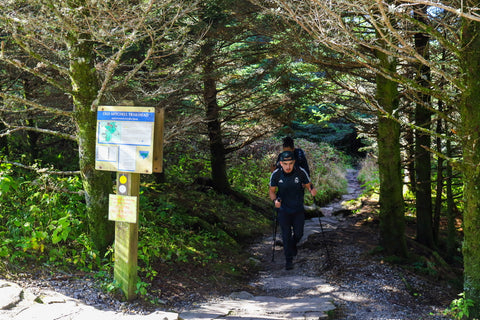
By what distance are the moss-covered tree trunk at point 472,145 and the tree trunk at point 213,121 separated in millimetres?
5060

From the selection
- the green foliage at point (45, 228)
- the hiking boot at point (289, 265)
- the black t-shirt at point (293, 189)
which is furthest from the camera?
the hiking boot at point (289, 265)

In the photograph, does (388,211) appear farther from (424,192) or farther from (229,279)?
(229,279)

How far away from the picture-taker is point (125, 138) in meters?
4.87

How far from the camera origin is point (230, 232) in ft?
Answer: 33.0

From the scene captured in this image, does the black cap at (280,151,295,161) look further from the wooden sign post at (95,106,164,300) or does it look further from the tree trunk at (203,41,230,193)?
the wooden sign post at (95,106,164,300)

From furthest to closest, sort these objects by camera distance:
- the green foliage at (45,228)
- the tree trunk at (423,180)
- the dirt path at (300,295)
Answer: the tree trunk at (423,180), the green foliage at (45,228), the dirt path at (300,295)

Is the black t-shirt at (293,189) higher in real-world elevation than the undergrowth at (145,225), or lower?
higher

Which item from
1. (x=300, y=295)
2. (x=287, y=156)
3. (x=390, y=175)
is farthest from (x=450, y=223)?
(x=300, y=295)

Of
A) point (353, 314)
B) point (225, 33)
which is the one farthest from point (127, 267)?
point (225, 33)

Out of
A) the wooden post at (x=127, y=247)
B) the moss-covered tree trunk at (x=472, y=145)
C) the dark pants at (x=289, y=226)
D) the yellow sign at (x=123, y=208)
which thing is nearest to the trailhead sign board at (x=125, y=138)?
the wooden post at (x=127, y=247)

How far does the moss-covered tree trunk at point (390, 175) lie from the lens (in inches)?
289

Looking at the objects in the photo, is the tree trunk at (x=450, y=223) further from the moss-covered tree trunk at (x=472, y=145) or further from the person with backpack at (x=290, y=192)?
the moss-covered tree trunk at (x=472, y=145)

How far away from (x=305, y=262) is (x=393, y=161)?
2.50 metres

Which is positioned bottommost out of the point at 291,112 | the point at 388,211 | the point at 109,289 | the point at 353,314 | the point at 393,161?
the point at 353,314
